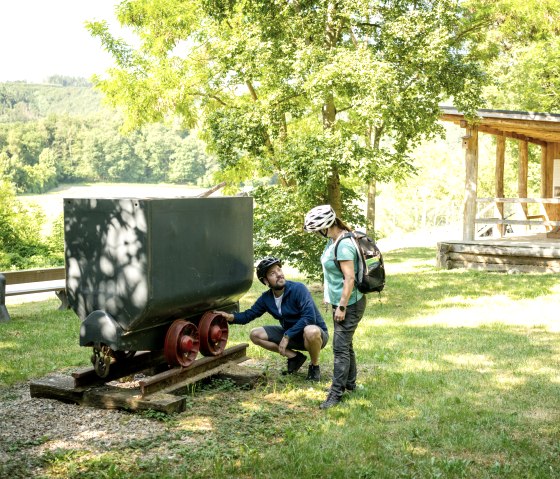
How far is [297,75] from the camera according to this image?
12102mm

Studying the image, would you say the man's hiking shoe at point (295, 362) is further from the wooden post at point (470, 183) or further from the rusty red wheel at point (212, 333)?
the wooden post at point (470, 183)

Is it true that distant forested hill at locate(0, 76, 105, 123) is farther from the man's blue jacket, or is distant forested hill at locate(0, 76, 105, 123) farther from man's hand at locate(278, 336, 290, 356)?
man's hand at locate(278, 336, 290, 356)

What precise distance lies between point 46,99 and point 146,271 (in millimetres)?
84414

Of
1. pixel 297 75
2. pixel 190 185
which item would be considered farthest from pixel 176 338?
pixel 190 185

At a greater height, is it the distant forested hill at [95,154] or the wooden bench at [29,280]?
the distant forested hill at [95,154]

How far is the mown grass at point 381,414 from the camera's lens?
4.82 metres

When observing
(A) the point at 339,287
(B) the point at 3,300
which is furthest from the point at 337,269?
(B) the point at 3,300

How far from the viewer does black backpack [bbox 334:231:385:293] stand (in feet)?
20.2

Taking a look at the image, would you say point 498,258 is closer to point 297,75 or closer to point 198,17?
point 297,75

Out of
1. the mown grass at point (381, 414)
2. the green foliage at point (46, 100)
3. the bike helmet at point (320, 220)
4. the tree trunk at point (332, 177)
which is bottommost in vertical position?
the mown grass at point (381, 414)

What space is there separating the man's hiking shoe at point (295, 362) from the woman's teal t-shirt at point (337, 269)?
124 centimetres

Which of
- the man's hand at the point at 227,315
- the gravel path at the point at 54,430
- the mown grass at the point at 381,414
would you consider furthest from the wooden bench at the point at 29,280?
the man's hand at the point at 227,315

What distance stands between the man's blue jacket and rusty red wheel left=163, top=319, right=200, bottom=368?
0.61 metres

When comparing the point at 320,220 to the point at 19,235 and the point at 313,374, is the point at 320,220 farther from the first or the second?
the point at 19,235
